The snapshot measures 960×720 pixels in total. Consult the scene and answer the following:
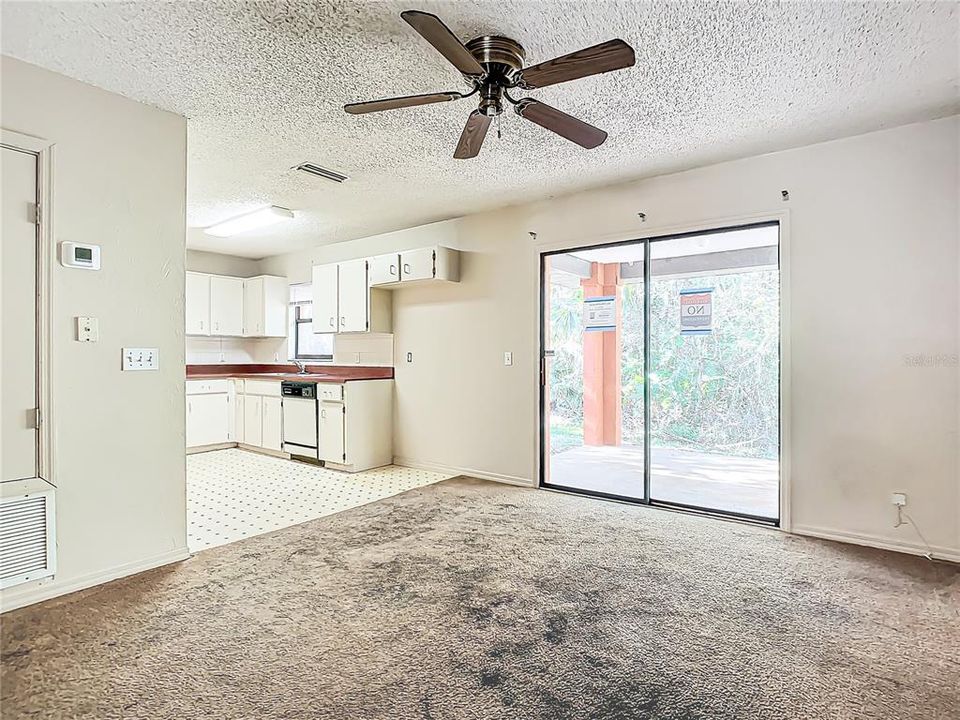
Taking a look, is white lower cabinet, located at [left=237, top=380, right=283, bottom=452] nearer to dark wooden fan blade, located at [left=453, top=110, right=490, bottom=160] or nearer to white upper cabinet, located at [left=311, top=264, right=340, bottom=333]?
white upper cabinet, located at [left=311, top=264, right=340, bottom=333]

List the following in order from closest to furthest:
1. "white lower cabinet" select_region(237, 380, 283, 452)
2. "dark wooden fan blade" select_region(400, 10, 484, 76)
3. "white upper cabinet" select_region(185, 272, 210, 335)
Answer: "dark wooden fan blade" select_region(400, 10, 484, 76) → "white lower cabinet" select_region(237, 380, 283, 452) → "white upper cabinet" select_region(185, 272, 210, 335)

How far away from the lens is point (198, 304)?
22.7ft

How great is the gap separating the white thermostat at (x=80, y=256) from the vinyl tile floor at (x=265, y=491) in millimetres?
1771

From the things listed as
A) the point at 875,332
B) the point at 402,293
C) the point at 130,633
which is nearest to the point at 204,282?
the point at 402,293

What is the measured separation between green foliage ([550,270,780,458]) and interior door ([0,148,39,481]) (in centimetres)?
389

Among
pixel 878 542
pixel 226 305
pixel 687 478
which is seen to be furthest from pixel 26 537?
pixel 226 305

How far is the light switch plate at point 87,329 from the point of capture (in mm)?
2746

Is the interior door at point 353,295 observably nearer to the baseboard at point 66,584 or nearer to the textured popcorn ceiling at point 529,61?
the textured popcorn ceiling at point 529,61

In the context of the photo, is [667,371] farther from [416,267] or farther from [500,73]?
[500,73]

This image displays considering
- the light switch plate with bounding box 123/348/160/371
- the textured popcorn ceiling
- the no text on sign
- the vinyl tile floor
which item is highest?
the textured popcorn ceiling

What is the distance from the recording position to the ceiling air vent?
157 inches

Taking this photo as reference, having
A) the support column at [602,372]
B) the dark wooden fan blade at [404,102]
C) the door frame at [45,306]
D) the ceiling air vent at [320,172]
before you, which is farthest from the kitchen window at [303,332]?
the dark wooden fan blade at [404,102]

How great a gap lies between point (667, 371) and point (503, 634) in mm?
2654

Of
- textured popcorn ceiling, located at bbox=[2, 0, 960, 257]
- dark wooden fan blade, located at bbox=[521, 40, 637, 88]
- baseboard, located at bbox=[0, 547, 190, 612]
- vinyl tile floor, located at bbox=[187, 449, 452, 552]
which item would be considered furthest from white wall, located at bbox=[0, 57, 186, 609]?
dark wooden fan blade, located at bbox=[521, 40, 637, 88]
